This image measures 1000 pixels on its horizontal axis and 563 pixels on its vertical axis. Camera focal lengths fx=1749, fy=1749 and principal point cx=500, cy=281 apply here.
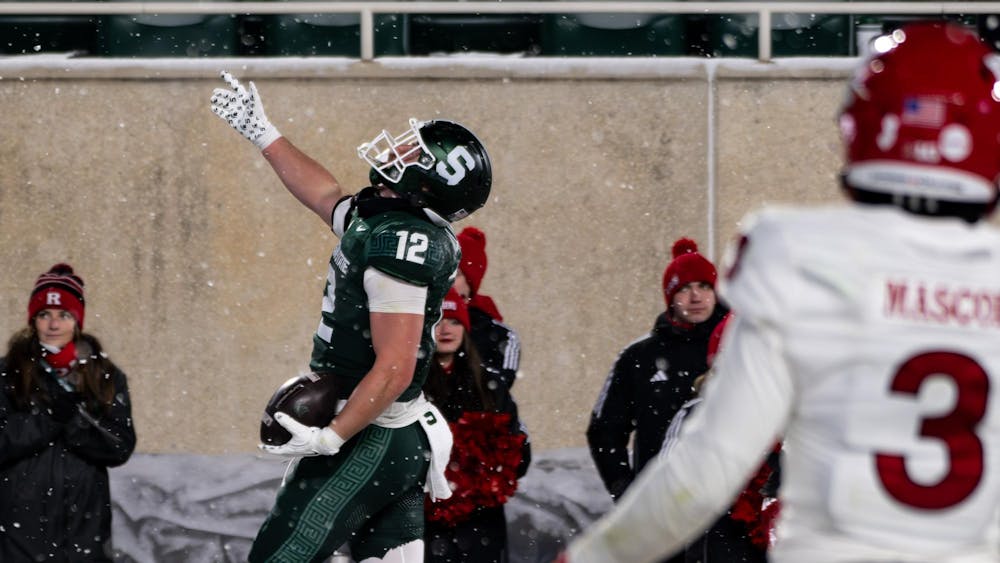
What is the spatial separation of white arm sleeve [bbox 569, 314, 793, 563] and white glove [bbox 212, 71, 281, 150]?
10.2 ft

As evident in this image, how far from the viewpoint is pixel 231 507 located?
746cm

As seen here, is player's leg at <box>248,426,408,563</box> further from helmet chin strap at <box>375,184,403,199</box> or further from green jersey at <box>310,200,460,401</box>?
helmet chin strap at <box>375,184,403,199</box>

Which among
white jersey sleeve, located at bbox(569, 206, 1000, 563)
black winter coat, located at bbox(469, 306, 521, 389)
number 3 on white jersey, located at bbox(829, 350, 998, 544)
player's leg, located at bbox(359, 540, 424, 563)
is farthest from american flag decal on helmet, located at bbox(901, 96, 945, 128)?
black winter coat, located at bbox(469, 306, 521, 389)

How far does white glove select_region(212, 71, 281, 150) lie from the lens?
5.21 m

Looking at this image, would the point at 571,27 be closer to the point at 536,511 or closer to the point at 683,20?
the point at 683,20

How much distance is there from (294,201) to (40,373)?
2024 mm

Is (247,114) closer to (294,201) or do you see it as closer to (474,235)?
(474,235)

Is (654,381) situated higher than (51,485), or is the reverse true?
(654,381)

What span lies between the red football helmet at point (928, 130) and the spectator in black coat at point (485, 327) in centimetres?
391

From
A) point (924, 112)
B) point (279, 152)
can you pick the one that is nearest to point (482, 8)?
point (279, 152)

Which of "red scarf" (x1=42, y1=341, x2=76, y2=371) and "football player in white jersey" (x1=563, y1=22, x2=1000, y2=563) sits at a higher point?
"football player in white jersey" (x1=563, y1=22, x2=1000, y2=563)

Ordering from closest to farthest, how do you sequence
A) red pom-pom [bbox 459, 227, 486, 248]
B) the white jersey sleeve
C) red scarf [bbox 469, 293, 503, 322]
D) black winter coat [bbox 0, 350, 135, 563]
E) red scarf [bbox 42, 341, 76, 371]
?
1. the white jersey sleeve
2. black winter coat [bbox 0, 350, 135, 563]
3. red scarf [bbox 42, 341, 76, 371]
4. red scarf [bbox 469, 293, 503, 322]
5. red pom-pom [bbox 459, 227, 486, 248]

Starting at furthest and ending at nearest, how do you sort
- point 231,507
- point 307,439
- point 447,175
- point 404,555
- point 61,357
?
point 231,507 → point 61,357 → point 447,175 → point 404,555 → point 307,439

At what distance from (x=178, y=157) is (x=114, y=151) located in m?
0.30
